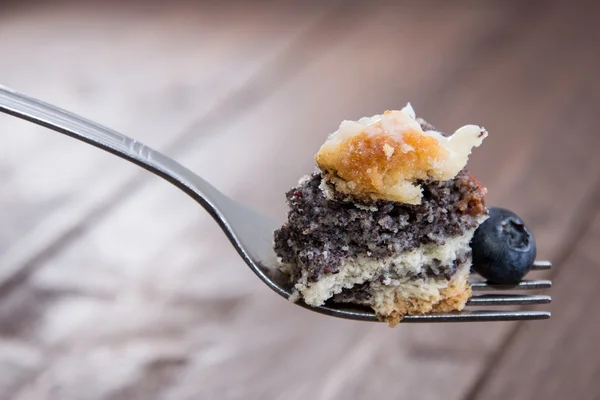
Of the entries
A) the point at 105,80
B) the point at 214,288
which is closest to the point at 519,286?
the point at 214,288

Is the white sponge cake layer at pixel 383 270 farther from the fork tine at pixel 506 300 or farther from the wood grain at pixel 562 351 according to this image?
the wood grain at pixel 562 351

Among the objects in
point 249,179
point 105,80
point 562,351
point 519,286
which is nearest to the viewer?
point 519,286

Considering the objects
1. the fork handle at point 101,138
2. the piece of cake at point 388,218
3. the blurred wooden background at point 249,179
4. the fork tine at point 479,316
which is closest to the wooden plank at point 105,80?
the blurred wooden background at point 249,179

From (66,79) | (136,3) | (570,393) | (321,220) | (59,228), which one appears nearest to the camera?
(321,220)

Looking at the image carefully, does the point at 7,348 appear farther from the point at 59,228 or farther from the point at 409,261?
the point at 409,261

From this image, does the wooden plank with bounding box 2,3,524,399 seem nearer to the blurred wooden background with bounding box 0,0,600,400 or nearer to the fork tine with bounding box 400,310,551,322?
the blurred wooden background with bounding box 0,0,600,400

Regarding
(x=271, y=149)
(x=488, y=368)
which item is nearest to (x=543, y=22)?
(x=271, y=149)

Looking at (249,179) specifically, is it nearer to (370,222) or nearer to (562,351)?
(370,222)
